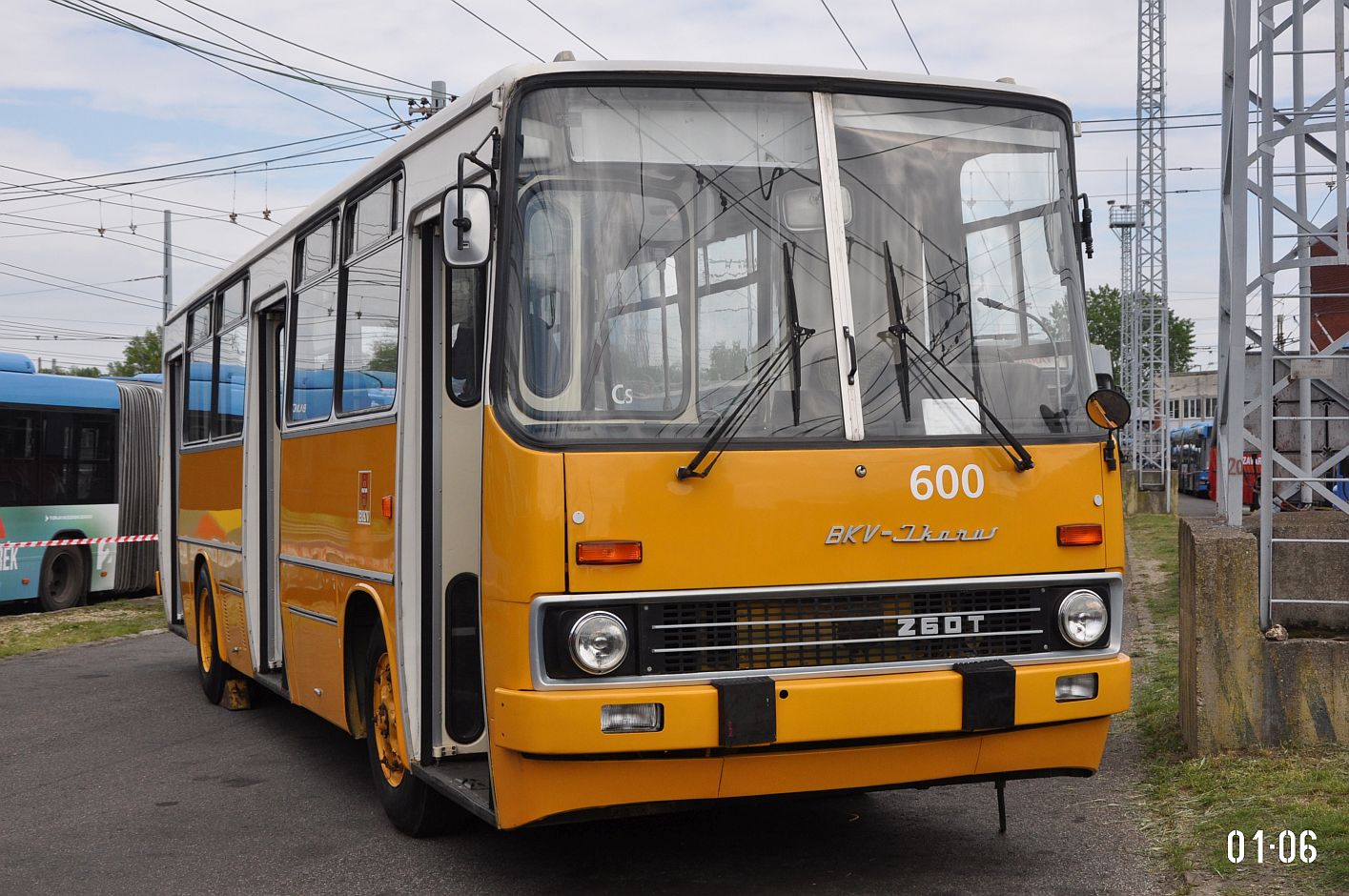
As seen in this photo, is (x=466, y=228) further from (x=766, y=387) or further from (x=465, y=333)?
(x=766, y=387)

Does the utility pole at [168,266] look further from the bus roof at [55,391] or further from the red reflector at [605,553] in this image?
the red reflector at [605,553]

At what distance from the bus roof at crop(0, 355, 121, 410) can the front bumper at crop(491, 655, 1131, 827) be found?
17034 millimetres

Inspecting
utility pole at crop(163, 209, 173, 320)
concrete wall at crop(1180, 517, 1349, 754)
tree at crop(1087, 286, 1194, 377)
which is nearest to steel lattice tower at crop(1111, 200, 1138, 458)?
utility pole at crop(163, 209, 173, 320)

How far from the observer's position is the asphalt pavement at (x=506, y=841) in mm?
6355

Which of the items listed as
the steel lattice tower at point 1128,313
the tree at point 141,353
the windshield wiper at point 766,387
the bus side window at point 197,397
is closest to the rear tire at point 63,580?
the bus side window at point 197,397

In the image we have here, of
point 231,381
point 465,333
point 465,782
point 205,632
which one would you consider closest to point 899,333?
point 465,333

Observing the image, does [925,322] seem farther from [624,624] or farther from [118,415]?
[118,415]

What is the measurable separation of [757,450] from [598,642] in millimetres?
899

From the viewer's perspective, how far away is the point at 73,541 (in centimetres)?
2125

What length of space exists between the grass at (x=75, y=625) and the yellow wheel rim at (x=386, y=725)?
1015cm

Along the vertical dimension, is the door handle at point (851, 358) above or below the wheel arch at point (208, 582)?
above

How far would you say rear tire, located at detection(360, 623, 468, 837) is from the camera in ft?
23.4

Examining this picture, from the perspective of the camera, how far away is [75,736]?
10578 millimetres

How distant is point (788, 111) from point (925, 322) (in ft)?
3.15
